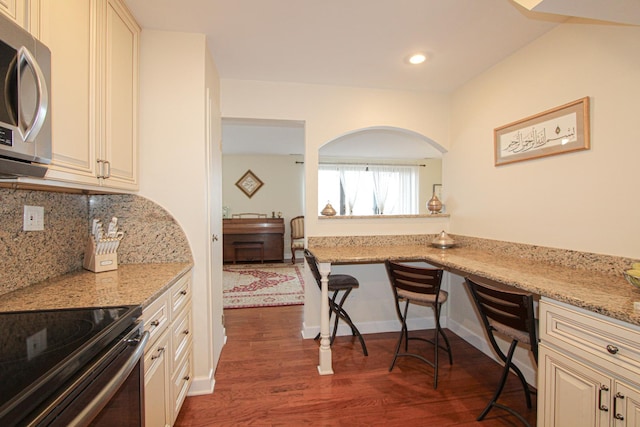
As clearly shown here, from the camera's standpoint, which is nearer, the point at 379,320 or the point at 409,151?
the point at 379,320

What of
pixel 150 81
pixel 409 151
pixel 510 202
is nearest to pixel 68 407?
pixel 150 81

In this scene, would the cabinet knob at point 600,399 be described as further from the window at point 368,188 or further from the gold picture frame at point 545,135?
the window at point 368,188

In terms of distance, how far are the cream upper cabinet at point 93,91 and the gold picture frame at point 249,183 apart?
4.89 metres

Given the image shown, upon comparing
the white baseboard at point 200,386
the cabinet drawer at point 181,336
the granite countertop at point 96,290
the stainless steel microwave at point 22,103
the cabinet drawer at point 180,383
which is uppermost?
the stainless steel microwave at point 22,103

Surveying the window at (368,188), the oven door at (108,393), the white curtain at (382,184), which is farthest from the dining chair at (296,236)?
the oven door at (108,393)

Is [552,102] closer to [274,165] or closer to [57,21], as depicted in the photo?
[57,21]

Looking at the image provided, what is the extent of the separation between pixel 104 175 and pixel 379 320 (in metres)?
2.51

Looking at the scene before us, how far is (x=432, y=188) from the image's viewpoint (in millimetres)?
6984

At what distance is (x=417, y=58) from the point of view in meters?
2.21

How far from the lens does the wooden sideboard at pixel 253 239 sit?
19.5 ft

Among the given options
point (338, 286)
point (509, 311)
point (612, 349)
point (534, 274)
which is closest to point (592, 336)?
point (612, 349)

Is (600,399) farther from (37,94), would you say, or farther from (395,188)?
(395,188)

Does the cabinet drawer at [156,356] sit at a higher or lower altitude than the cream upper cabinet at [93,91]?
lower

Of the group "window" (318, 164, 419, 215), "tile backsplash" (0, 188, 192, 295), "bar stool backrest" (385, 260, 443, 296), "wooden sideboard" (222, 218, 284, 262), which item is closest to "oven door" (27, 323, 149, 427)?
"tile backsplash" (0, 188, 192, 295)
